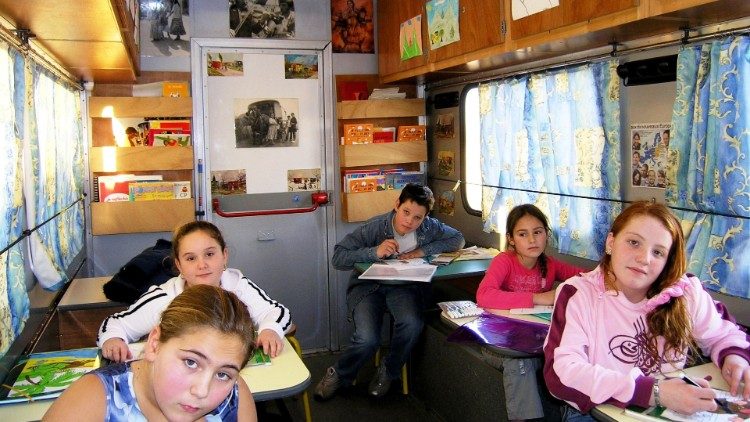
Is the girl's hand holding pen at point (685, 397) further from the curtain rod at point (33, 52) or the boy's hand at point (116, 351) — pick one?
the curtain rod at point (33, 52)

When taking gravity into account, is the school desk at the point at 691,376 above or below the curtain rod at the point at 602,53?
below

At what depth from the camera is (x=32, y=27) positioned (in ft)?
9.30

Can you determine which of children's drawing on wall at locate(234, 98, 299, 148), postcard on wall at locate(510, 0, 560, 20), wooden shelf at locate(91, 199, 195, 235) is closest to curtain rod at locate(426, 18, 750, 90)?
postcard on wall at locate(510, 0, 560, 20)

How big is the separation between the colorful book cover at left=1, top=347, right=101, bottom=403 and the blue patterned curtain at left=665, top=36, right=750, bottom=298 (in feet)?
8.33

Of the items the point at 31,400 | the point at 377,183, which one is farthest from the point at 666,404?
the point at 377,183

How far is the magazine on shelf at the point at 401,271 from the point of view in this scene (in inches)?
160

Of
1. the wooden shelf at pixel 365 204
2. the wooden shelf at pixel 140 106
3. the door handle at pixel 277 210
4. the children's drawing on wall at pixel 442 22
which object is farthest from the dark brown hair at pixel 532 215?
the wooden shelf at pixel 140 106

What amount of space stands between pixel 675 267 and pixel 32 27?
105 inches

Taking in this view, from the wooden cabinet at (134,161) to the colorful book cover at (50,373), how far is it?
87.4 inches

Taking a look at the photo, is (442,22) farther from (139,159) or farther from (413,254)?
(139,159)

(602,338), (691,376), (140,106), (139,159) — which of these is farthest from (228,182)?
(691,376)

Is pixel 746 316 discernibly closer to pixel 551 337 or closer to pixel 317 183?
pixel 551 337

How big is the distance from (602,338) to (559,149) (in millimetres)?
1760

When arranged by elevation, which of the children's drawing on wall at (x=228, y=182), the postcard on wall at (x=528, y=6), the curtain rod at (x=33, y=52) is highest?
the postcard on wall at (x=528, y=6)
